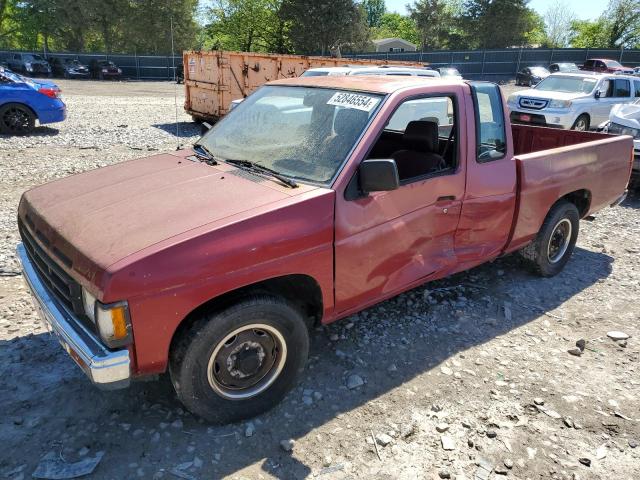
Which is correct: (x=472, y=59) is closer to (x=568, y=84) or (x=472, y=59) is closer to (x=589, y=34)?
(x=568, y=84)

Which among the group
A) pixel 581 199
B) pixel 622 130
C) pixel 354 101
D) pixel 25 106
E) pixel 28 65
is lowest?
pixel 581 199

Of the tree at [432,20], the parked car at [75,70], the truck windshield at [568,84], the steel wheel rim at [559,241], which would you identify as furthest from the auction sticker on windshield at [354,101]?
the tree at [432,20]

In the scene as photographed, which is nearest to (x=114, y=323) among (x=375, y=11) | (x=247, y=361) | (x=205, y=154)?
(x=247, y=361)

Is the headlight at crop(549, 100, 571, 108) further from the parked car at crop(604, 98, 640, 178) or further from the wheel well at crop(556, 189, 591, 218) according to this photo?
the wheel well at crop(556, 189, 591, 218)

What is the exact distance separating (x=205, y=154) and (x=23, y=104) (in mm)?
10041

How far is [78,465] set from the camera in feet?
8.66

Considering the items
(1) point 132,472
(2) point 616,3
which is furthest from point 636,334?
(2) point 616,3

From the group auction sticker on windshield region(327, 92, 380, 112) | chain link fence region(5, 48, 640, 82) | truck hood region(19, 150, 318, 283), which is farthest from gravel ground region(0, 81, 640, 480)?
chain link fence region(5, 48, 640, 82)

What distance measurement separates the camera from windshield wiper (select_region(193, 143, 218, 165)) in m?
3.57

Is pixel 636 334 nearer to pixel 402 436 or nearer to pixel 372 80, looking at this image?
pixel 402 436

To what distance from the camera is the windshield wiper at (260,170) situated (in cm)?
306

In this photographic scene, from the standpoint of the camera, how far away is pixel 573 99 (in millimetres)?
13359

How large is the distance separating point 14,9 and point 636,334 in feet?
211

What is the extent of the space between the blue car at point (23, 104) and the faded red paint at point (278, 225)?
31.0 feet
